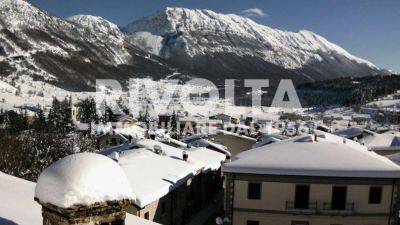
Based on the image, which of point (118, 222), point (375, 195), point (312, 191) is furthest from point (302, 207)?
point (118, 222)

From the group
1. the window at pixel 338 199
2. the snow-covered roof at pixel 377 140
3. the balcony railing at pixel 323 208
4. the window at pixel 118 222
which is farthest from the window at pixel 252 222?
the snow-covered roof at pixel 377 140

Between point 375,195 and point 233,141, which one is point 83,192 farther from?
point 233,141

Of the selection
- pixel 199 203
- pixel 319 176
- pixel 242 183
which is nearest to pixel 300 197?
pixel 319 176

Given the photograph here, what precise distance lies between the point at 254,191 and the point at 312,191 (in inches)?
123

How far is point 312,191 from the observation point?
25141mm

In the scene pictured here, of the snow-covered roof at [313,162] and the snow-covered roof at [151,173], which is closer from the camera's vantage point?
the snow-covered roof at [151,173]

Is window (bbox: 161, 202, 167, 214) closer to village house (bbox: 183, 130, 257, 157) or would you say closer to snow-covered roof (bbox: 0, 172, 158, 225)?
snow-covered roof (bbox: 0, 172, 158, 225)

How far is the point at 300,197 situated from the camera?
2536 centimetres

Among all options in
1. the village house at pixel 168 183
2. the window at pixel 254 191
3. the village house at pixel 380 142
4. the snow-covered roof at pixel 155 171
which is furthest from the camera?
the village house at pixel 380 142

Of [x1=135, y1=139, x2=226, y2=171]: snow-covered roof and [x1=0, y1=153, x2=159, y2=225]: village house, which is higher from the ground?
[x1=0, y1=153, x2=159, y2=225]: village house

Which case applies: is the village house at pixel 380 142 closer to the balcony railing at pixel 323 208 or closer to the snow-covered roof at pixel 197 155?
the snow-covered roof at pixel 197 155

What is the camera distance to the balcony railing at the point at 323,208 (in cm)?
2506

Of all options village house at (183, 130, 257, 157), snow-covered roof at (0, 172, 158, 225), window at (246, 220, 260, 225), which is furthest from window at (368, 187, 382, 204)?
village house at (183, 130, 257, 157)

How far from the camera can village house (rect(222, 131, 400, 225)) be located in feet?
81.8
